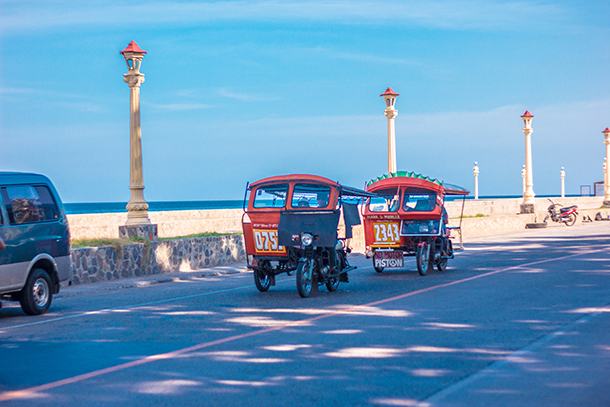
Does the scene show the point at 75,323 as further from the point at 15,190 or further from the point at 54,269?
the point at 15,190

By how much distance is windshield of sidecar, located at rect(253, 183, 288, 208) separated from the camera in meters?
12.9

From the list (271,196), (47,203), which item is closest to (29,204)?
(47,203)

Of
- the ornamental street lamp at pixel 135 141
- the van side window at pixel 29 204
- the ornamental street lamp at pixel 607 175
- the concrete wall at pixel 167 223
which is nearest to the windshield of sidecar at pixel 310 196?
the van side window at pixel 29 204

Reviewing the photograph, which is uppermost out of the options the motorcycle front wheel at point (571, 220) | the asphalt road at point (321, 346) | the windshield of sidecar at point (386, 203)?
the windshield of sidecar at point (386, 203)

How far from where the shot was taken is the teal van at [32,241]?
10.4 metres

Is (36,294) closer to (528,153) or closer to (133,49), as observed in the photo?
(133,49)

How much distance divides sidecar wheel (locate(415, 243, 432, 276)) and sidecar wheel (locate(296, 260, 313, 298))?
151 inches

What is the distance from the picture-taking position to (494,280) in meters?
13.9

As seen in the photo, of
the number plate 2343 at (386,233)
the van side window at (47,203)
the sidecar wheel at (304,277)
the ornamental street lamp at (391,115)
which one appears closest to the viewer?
the van side window at (47,203)

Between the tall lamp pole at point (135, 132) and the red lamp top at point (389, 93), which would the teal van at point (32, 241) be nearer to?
the tall lamp pole at point (135, 132)

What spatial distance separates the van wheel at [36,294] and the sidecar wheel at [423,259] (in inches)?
310

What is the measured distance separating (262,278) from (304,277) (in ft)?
4.69

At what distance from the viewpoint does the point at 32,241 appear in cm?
1086

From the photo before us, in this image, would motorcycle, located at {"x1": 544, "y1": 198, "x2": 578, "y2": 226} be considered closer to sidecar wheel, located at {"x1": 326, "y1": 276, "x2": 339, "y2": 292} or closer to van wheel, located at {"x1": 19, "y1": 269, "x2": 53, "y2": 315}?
sidecar wheel, located at {"x1": 326, "y1": 276, "x2": 339, "y2": 292}
